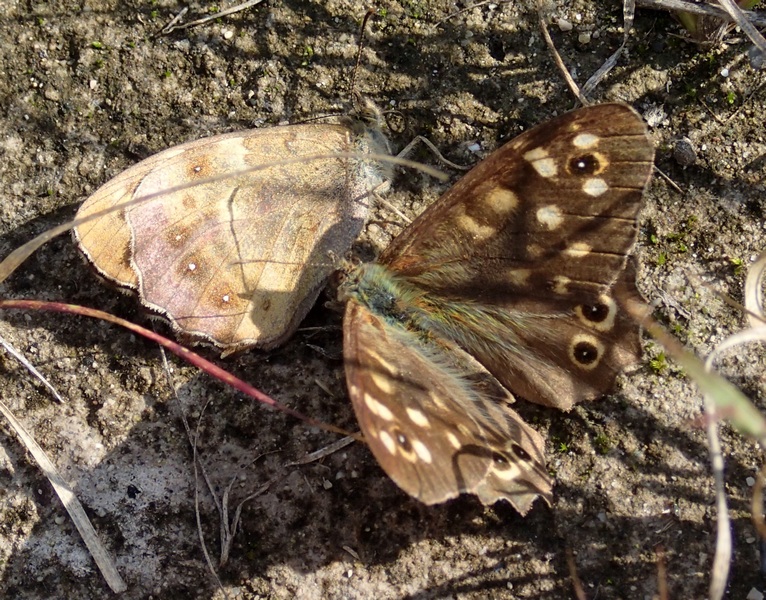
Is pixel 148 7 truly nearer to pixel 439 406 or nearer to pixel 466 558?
pixel 439 406

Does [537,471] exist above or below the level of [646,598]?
above

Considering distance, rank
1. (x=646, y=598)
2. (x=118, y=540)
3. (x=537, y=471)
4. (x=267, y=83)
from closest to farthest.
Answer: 1. (x=537, y=471)
2. (x=646, y=598)
3. (x=118, y=540)
4. (x=267, y=83)

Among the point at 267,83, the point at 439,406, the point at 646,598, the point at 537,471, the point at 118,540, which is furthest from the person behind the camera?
the point at 267,83

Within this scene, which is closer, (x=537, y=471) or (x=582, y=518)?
(x=537, y=471)

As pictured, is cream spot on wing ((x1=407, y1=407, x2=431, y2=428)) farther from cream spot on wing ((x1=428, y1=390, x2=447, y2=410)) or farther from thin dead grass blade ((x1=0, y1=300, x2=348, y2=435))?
thin dead grass blade ((x1=0, y1=300, x2=348, y2=435))

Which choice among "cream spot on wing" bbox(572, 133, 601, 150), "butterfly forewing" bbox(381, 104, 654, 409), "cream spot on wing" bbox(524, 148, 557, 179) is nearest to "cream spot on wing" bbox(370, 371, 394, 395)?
"butterfly forewing" bbox(381, 104, 654, 409)

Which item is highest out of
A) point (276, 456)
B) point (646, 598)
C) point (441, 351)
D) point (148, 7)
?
point (148, 7)

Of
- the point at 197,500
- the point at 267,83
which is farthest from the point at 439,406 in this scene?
the point at 267,83
